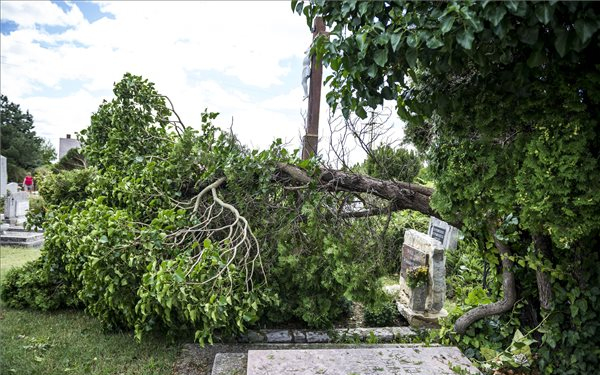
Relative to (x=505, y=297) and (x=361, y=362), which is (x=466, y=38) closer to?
(x=361, y=362)

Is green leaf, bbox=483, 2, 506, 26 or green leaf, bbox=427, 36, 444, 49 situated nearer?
green leaf, bbox=483, 2, 506, 26

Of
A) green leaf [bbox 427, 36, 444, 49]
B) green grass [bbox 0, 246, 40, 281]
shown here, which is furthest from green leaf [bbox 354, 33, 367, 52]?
green grass [bbox 0, 246, 40, 281]

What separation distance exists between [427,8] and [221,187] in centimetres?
329

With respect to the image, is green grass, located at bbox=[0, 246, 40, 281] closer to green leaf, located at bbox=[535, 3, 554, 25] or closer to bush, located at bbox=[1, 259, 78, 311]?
bush, located at bbox=[1, 259, 78, 311]

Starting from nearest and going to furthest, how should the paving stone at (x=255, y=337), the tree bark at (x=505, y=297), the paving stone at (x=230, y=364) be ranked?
the paving stone at (x=230, y=364) < the tree bark at (x=505, y=297) < the paving stone at (x=255, y=337)

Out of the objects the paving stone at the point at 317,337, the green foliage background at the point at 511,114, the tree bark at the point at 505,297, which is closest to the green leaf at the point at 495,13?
the green foliage background at the point at 511,114

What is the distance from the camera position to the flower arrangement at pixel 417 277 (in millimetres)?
5488

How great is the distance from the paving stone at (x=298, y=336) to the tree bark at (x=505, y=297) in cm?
188

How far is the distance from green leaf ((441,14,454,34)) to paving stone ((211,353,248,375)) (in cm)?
258

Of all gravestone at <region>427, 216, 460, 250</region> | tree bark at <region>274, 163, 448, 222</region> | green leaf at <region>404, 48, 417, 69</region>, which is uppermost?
green leaf at <region>404, 48, 417, 69</region>

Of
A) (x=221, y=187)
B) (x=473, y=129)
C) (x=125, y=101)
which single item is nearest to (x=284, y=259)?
(x=221, y=187)

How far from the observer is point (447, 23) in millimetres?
1694

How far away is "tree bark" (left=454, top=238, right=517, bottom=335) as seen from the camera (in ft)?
10.8

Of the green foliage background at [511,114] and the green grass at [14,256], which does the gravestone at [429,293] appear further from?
the green grass at [14,256]
